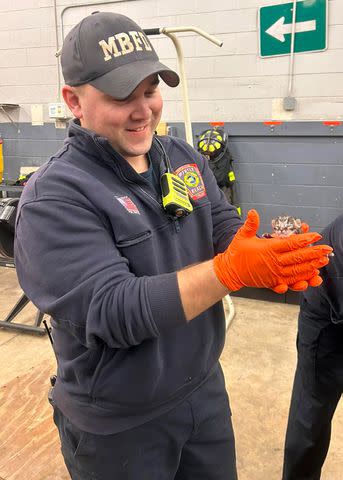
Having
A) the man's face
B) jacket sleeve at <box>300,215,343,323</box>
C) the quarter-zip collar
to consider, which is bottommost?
jacket sleeve at <box>300,215,343,323</box>

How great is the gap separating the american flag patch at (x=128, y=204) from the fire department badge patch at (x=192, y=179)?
0.21m

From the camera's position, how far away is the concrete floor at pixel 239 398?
1.80 metres

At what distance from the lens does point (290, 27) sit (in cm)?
321

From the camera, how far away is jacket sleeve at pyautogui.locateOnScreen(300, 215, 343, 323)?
4.16 feet

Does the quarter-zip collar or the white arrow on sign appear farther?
the white arrow on sign

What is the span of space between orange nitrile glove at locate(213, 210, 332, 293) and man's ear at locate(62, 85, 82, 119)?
1.54ft

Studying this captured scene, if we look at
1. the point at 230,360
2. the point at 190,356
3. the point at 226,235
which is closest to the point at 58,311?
the point at 190,356

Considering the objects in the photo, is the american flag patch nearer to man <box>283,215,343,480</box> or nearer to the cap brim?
the cap brim

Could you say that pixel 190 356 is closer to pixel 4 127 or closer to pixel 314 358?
pixel 314 358

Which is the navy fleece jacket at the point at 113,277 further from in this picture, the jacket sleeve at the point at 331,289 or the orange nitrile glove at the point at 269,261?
the jacket sleeve at the point at 331,289

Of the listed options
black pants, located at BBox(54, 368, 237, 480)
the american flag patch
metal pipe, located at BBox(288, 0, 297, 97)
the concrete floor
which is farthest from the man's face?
metal pipe, located at BBox(288, 0, 297, 97)

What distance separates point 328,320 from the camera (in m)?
1.36

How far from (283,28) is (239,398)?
2.75 meters

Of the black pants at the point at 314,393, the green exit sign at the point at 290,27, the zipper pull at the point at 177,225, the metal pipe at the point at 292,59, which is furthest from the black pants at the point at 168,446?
the green exit sign at the point at 290,27
